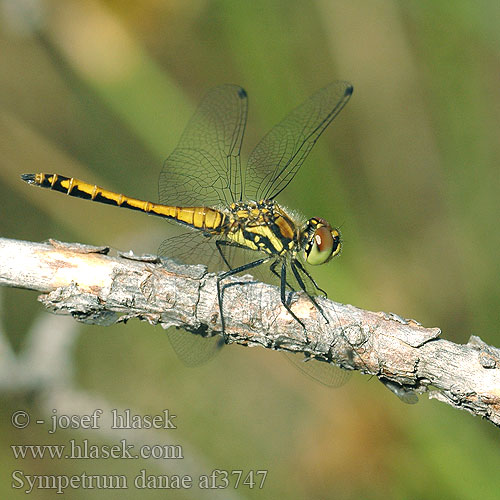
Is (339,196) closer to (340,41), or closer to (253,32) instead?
(253,32)

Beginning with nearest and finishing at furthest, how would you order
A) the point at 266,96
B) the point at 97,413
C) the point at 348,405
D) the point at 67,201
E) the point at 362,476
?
the point at 97,413, the point at 362,476, the point at 348,405, the point at 266,96, the point at 67,201

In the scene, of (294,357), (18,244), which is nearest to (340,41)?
(294,357)

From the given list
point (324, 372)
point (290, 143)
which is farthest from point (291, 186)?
point (324, 372)

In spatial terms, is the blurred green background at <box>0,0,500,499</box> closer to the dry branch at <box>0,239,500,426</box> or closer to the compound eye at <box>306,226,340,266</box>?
the compound eye at <box>306,226,340,266</box>

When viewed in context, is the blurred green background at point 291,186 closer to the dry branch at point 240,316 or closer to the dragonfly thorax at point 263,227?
the dragonfly thorax at point 263,227

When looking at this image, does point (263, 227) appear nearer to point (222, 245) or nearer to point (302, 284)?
point (222, 245)

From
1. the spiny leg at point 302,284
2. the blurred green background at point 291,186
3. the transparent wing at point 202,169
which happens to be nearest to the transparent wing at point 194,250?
the transparent wing at point 202,169

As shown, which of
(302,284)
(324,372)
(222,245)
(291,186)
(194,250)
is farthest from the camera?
(291,186)
